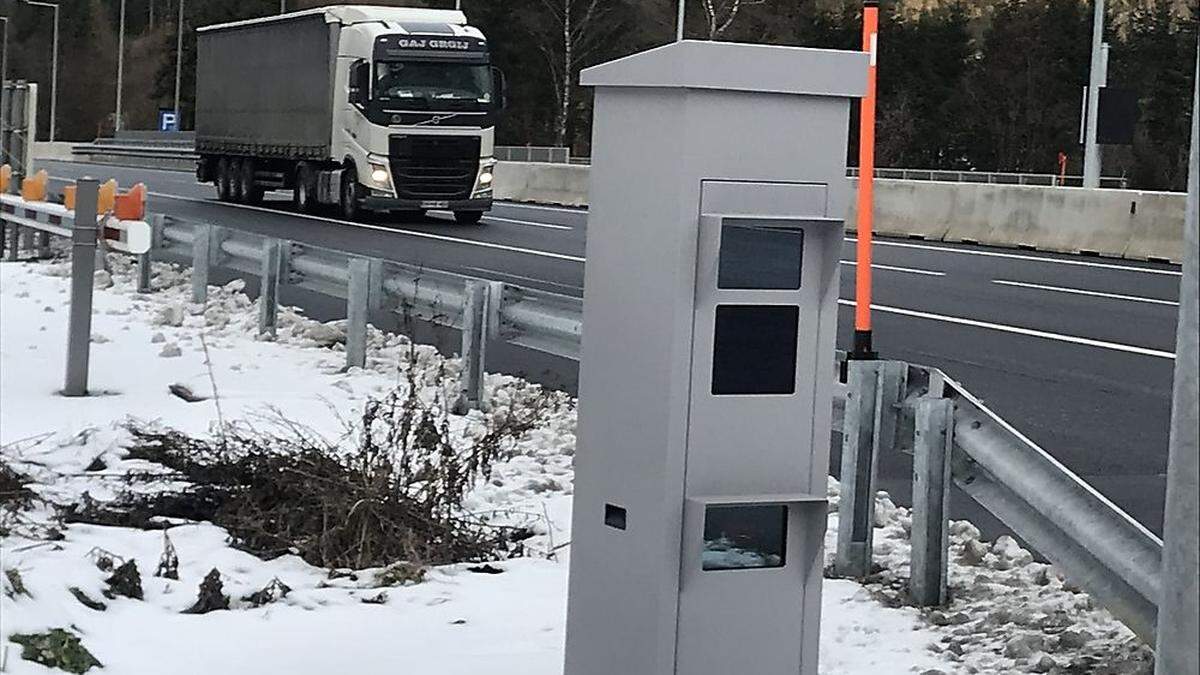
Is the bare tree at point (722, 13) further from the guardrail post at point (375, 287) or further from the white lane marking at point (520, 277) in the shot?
the guardrail post at point (375, 287)

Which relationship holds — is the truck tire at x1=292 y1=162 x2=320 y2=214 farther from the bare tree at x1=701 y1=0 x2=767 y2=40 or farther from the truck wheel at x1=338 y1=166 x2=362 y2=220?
the bare tree at x1=701 y1=0 x2=767 y2=40

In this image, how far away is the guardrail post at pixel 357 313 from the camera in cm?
1210

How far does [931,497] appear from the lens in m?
6.41

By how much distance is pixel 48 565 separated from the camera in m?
6.31

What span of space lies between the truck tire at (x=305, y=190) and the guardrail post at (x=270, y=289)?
66.1ft

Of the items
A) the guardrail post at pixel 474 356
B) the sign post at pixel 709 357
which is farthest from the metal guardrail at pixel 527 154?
the sign post at pixel 709 357

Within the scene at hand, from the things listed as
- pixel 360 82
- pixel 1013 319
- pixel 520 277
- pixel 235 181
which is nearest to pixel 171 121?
pixel 235 181

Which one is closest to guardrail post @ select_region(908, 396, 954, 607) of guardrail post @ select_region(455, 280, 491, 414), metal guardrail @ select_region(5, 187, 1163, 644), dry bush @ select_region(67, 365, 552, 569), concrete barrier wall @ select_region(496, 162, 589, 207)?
metal guardrail @ select_region(5, 187, 1163, 644)

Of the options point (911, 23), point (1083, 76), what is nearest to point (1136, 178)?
point (1083, 76)

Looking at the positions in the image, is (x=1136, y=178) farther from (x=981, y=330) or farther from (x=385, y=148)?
(x=981, y=330)

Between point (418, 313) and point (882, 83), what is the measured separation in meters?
68.6

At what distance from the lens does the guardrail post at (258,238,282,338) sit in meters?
13.7

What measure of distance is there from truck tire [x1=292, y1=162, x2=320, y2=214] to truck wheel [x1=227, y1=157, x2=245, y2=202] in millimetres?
3403

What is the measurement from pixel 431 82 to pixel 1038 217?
1043 cm
